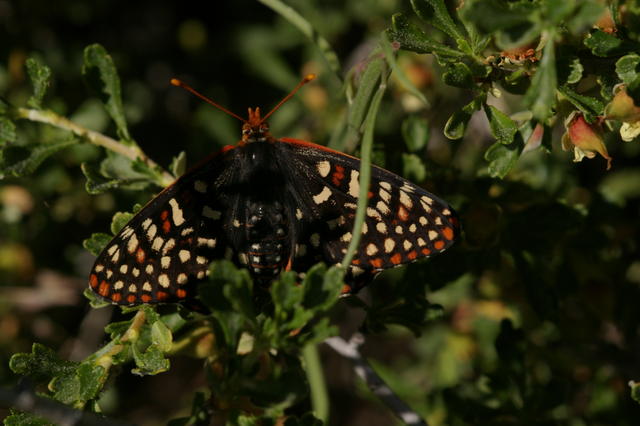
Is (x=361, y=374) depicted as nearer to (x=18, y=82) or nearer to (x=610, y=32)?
(x=610, y=32)

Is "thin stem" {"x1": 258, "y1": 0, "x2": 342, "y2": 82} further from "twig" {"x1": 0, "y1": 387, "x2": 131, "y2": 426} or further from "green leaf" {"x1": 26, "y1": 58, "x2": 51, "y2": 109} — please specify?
"twig" {"x1": 0, "y1": 387, "x2": 131, "y2": 426}

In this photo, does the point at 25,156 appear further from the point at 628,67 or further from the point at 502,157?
the point at 628,67

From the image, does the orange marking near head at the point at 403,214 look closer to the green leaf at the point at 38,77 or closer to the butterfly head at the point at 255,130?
the butterfly head at the point at 255,130

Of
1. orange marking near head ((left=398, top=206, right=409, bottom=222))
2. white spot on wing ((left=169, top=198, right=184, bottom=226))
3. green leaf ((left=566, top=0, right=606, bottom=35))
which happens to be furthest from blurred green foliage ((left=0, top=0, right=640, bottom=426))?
orange marking near head ((left=398, top=206, right=409, bottom=222))

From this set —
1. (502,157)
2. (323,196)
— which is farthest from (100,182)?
(502,157)

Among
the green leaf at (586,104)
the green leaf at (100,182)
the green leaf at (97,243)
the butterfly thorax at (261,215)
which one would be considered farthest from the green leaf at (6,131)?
the green leaf at (586,104)

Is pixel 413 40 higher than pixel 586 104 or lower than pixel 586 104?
higher

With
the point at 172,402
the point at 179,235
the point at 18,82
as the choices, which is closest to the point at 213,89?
the point at 18,82
